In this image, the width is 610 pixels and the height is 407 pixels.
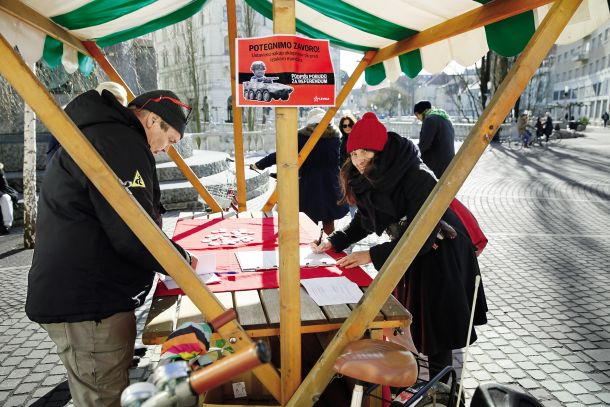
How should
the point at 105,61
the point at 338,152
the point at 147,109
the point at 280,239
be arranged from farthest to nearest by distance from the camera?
the point at 338,152 < the point at 105,61 < the point at 147,109 < the point at 280,239

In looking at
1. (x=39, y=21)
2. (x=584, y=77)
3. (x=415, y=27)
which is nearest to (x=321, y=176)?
(x=415, y=27)

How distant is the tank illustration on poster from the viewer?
1.85 meters

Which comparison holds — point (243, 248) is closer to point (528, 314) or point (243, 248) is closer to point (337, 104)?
point (337, 104)

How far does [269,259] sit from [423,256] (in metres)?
1.04

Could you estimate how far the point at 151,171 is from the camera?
2275mm

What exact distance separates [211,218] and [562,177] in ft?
43.0

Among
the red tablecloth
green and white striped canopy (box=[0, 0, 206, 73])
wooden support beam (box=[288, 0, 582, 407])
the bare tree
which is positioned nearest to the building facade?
the bare tree

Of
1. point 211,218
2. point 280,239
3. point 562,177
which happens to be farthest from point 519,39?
point 562,177

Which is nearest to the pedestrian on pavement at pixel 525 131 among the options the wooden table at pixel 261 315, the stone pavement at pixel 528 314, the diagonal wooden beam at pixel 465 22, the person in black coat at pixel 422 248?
the stone pavement at pixel 528 314

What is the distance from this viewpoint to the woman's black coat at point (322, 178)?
5.84 meters

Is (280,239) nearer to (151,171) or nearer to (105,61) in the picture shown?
(151,171)

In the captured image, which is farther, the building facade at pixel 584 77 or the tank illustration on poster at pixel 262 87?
the building facade at pixel 584 77

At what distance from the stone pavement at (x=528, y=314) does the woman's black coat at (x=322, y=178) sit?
1881 mm

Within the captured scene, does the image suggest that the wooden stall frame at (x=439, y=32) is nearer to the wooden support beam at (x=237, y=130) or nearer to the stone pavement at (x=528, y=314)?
the wooden support beam at (x=237, y=130)
